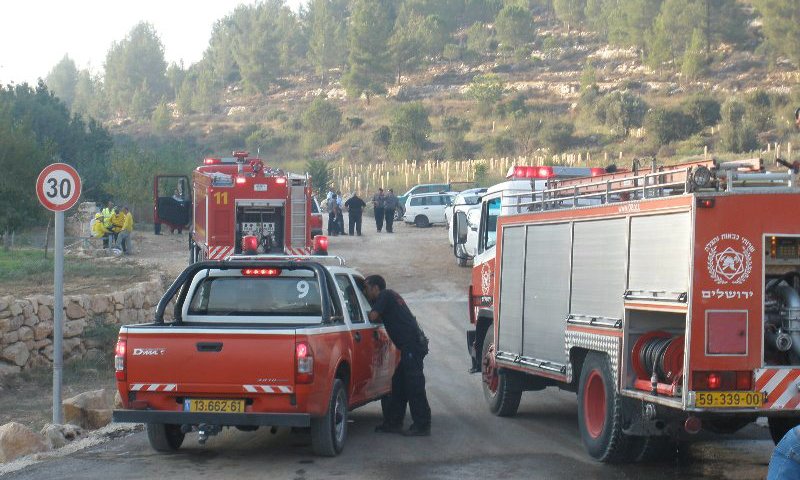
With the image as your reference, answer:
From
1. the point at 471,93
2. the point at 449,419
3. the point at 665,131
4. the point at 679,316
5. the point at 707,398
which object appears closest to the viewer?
the point at 707,398

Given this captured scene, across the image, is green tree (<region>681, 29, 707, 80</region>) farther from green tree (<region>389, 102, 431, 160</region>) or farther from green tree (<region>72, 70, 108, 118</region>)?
green tree (<region>72, 70, 108, 118</region>)

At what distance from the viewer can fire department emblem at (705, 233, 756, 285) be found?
8289 mm

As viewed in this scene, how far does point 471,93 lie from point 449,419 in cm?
8758

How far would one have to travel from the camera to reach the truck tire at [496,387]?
13.0 m

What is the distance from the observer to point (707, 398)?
27.1ft

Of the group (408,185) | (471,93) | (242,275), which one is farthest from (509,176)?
(471,93)

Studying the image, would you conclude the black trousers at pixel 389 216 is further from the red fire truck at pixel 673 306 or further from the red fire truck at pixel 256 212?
the red fire truck at pixel 673 306

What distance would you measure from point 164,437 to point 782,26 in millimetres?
87241

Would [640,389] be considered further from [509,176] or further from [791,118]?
[791,118]

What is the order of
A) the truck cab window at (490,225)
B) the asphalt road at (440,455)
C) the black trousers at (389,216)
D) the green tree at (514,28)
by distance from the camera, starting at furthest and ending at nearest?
1. the green tree at (514,28)
2. the black trousers at (389,216)
3. the truck cab window at (490,225)
4. the asphalt road at (440,455)

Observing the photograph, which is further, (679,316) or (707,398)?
(679,316)

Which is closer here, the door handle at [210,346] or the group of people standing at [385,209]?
the door handle at [210,346]

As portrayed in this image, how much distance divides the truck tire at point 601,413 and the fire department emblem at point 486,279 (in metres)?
3.50

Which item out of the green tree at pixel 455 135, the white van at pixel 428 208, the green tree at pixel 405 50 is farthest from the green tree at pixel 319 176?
the green tree at pixel 405 50
